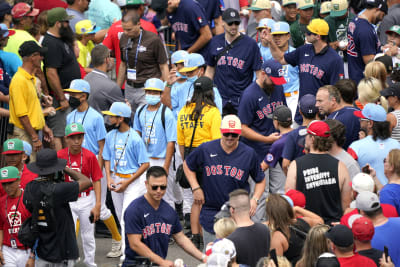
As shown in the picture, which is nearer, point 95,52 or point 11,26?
point 95,52

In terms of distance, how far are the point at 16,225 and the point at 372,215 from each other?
4.11 m

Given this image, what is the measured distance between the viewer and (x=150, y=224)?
24.6ft

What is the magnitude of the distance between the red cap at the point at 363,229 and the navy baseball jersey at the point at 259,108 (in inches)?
152

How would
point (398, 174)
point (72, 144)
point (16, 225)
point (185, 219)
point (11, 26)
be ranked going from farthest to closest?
1. point (11, 26)
2. point (185, 219)
3. point (72, 144)
4. point (16, 225)
5. point (398, 174)

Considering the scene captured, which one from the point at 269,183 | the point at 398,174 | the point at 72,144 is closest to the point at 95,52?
the point at 72,144

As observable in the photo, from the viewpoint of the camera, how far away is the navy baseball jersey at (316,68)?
34.7 ft

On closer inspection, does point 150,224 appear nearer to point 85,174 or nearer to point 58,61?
point 85,174

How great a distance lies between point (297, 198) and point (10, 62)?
223 inches

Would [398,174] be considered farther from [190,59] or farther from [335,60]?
[190,59]

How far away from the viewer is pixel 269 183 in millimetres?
10195

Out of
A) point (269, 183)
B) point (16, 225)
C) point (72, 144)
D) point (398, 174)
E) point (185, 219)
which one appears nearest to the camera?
point (398, 174)

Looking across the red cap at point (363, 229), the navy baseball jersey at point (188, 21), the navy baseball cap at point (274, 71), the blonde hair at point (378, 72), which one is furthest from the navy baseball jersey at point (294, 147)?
the navy baseball jersey at point (188, 21)

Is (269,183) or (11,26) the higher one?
(11,26)

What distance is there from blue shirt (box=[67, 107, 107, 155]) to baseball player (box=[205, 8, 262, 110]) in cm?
228
